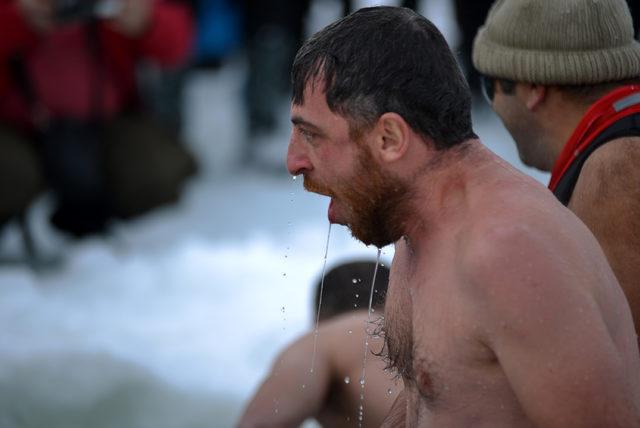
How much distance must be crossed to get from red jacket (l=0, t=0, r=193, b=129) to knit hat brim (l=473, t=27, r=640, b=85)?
3.66 m

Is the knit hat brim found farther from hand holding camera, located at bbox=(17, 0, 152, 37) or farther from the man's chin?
hand holding camera, located at bbox=(17, 0, 152, 37)

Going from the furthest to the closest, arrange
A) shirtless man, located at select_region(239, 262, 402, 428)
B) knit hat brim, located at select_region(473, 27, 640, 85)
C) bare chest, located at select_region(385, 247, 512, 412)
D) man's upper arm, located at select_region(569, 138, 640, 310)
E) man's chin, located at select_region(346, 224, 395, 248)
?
shirtless man, located at select_region(239, 262, 402, 428)
knit hat brim, located at select_region(473, 27, 640, 85)
man's upper arm, located at select_region(569, 138, 640, 310)
man's chin, located at select_region(346, 224, 395, 248)
bare chest, located at select_region(385, 247, 512, 412)

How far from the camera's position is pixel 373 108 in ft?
7.41

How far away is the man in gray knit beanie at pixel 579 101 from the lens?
281 centimetres

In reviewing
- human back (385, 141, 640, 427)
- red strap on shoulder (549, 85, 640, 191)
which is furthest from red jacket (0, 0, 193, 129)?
human back (385, 141, 640, 427)

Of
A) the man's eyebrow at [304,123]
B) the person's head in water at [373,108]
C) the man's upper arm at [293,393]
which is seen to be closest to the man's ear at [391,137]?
the person's head in water at [373,108]

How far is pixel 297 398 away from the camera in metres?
3.75

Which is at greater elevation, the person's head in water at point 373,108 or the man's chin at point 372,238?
the person's head in water at point 373,108

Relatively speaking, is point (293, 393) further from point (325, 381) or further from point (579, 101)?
point (579, 101)

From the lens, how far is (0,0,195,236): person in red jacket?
6.24m

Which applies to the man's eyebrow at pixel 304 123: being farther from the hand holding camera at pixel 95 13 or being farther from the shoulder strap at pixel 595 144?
the hand holding camera at pixel 95 13

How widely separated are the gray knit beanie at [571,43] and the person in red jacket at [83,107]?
3618 mm

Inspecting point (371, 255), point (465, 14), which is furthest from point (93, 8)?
point (465, 14)

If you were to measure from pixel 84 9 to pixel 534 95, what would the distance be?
379cm
